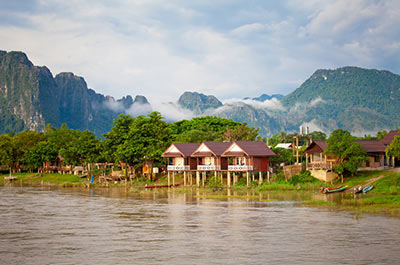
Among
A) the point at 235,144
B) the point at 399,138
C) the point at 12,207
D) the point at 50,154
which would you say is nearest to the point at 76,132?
the point at 50,154

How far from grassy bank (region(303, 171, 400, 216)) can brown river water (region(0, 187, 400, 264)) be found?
2515mm

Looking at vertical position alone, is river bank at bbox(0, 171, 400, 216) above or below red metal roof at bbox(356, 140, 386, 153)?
below

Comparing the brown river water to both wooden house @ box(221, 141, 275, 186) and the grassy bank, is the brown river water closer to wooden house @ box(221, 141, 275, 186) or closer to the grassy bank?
the grassy bank

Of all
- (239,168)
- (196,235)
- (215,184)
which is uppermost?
(239,168)

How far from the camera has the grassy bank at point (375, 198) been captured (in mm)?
36341

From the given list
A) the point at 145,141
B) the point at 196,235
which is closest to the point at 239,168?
the point at 145,141

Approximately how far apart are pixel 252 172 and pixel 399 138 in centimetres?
1948

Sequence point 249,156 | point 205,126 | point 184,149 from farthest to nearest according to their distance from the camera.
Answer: point 205,126, point 184,149, point 249,156

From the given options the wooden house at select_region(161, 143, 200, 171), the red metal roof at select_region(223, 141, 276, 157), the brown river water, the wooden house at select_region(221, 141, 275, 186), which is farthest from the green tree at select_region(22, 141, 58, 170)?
the brown river water

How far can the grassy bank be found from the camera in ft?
119

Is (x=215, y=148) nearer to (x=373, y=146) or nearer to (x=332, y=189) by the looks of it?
(x=332, y=189)

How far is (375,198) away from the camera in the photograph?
40688 millimetres

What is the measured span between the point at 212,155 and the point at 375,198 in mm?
27721

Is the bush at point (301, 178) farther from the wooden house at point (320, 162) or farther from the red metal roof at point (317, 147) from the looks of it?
the red metal roof at point (317, 147)
